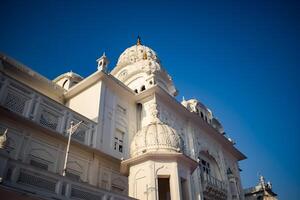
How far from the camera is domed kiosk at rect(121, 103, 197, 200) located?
1136 cm

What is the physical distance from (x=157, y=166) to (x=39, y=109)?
6.51 m

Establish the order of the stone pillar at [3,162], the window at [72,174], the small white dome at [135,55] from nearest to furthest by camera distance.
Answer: the stone pillar at [3,162], the window at [72,174], the small white dome at [135,55]

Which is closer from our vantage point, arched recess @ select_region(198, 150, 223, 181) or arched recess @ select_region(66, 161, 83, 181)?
arched recess @ select_region(66, 161, 83, 181)

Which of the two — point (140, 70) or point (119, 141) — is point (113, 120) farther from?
point (140, 70)

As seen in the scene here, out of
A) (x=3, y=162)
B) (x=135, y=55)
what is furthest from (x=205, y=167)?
(x=3, y=162)

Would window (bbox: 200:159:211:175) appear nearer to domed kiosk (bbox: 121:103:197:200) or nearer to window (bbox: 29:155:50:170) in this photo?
domed kiosk (bbox: 121:103:197:200)

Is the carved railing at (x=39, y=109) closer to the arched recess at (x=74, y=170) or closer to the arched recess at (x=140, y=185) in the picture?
the arched recess at (x=74, y=170)

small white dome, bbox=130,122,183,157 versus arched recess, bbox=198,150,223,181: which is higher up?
arched recess, bbox=198,150,223,181

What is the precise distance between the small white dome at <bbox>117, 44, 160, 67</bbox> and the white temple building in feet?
16.7

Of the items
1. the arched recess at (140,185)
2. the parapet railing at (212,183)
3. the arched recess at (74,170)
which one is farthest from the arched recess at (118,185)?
the parapet railing at (212,183)

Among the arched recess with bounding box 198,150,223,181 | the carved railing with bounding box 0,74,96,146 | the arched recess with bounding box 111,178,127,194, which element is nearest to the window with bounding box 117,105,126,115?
the carved railing with bounding box 0,74,96,146

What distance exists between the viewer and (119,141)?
17188mm

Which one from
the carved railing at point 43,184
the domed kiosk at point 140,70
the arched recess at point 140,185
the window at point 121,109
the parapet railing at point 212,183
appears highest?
the domed kiosk at point 140,70

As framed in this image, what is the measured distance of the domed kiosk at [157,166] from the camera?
11.4 meters
